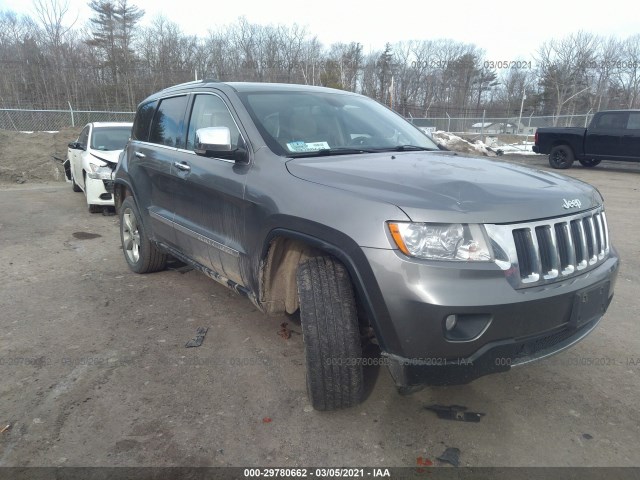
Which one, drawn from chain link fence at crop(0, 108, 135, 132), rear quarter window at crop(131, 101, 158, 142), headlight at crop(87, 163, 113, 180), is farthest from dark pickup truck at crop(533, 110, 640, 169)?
chain link fence at crop(0, 108, 135, 132)

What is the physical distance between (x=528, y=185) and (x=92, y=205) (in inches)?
307

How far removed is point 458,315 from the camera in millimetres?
2053

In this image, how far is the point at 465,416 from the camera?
8.51ft

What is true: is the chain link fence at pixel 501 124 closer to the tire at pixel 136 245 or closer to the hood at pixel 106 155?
the hood at pixel 106 155

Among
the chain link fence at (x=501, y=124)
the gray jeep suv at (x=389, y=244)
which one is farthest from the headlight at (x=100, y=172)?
the chain link fence at (x=501, y=124)

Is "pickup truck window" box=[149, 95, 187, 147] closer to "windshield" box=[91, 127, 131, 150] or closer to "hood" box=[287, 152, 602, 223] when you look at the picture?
"hood" box=[287, 152, 602, 223]

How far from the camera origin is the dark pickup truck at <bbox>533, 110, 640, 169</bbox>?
45.8 ft

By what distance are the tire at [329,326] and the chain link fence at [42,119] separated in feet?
72.1

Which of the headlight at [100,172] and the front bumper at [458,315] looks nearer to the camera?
the front bumper at [458,315]

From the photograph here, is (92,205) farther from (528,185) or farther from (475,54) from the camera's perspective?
(475,54)

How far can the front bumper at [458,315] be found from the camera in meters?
2.04

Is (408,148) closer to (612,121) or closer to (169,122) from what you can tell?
(169,122)

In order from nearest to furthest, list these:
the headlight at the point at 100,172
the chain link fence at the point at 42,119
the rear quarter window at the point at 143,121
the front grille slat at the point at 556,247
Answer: the front grille slat at the point at 556,247, the rear quarter window at the point at 143,121, the headlight at the point at 100,172, the chain link fence at the point at 42,119

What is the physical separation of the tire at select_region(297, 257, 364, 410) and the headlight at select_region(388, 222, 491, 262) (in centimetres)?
44
